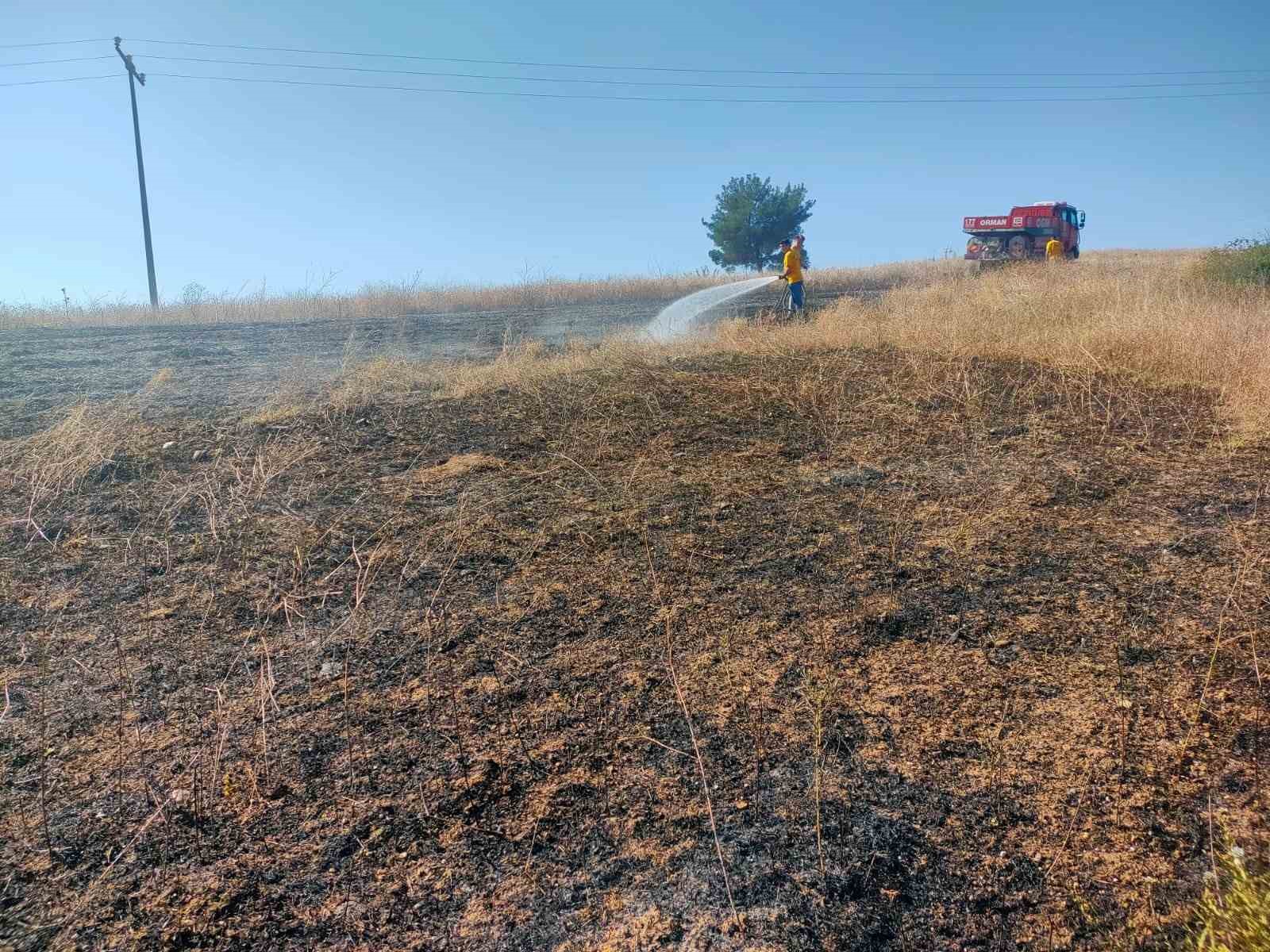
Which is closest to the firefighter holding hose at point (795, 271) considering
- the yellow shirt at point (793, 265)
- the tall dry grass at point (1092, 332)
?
the yellow shirt at point (793, 265)

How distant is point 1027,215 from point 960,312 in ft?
68.7

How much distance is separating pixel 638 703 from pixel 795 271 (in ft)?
39.6

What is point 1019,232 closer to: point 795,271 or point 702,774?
point 795,271

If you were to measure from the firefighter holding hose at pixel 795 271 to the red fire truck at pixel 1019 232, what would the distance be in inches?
632

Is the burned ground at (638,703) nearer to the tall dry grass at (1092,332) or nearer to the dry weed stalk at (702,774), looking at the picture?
the dry weed stalk at (702,774)

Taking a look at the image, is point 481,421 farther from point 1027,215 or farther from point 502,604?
point 1027,215

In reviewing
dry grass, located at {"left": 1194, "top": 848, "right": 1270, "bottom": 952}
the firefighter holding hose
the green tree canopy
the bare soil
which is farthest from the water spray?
the green tree canopy

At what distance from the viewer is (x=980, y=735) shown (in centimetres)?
235

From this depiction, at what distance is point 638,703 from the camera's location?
2.58m

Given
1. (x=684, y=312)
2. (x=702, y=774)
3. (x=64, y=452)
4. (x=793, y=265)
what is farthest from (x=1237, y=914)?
(x=684, y=312)

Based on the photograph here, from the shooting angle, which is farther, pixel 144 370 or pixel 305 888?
pixel 144 370

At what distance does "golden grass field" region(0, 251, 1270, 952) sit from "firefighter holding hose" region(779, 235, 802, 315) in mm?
8525

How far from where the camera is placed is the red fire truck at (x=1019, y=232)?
2773cm

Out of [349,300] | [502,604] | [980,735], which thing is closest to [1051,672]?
[980,735]
